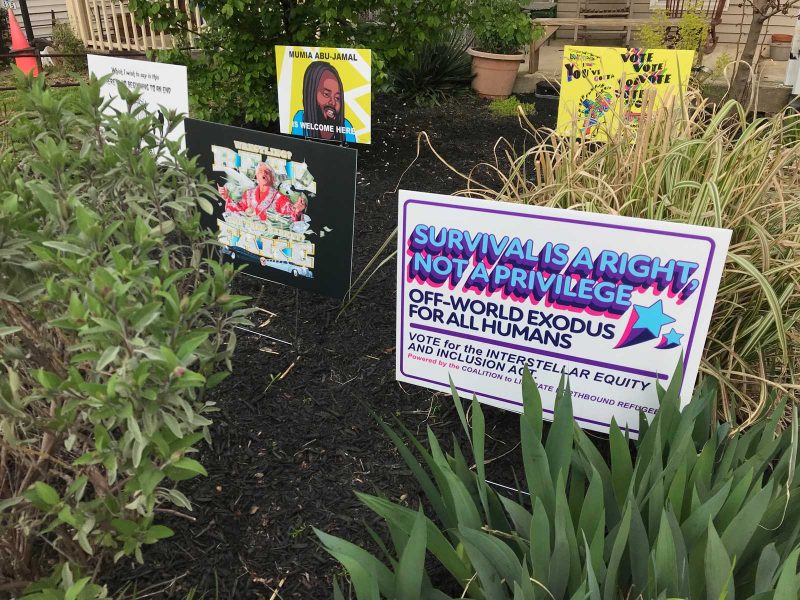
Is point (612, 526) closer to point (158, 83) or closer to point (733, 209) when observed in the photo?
point (733, 209)

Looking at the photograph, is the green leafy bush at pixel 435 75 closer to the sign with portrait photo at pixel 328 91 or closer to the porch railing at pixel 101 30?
the sign with portrait photo at pixel 328 91

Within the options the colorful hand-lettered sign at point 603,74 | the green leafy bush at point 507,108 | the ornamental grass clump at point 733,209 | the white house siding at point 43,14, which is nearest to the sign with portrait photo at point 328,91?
the colorful hand-lettered sign at point 603,74

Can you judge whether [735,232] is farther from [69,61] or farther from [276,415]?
[69,61]

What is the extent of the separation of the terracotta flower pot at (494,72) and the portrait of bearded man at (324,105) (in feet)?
11.4

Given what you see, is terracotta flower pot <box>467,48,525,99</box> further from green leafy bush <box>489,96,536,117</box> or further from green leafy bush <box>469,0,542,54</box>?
green leafy bush <box>469,0,542,54</box>

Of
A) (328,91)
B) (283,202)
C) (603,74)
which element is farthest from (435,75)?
(283,202)

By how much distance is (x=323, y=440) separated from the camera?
1.94m

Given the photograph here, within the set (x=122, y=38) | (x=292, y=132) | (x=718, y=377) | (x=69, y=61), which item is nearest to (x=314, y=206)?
(x=718, y=377)

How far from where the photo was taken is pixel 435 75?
643 cm

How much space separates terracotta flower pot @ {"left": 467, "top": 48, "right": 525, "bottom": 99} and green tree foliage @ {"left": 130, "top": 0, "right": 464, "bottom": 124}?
191 centimetres

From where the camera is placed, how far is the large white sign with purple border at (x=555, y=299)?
149 centimetres

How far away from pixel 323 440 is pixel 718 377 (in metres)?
1.17

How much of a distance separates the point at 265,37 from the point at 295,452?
137 inches

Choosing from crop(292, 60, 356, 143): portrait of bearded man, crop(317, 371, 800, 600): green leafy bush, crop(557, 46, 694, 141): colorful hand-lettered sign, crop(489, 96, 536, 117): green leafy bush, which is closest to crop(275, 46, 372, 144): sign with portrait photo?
crop(292, 60, 356, 143): portrait of bearded man
